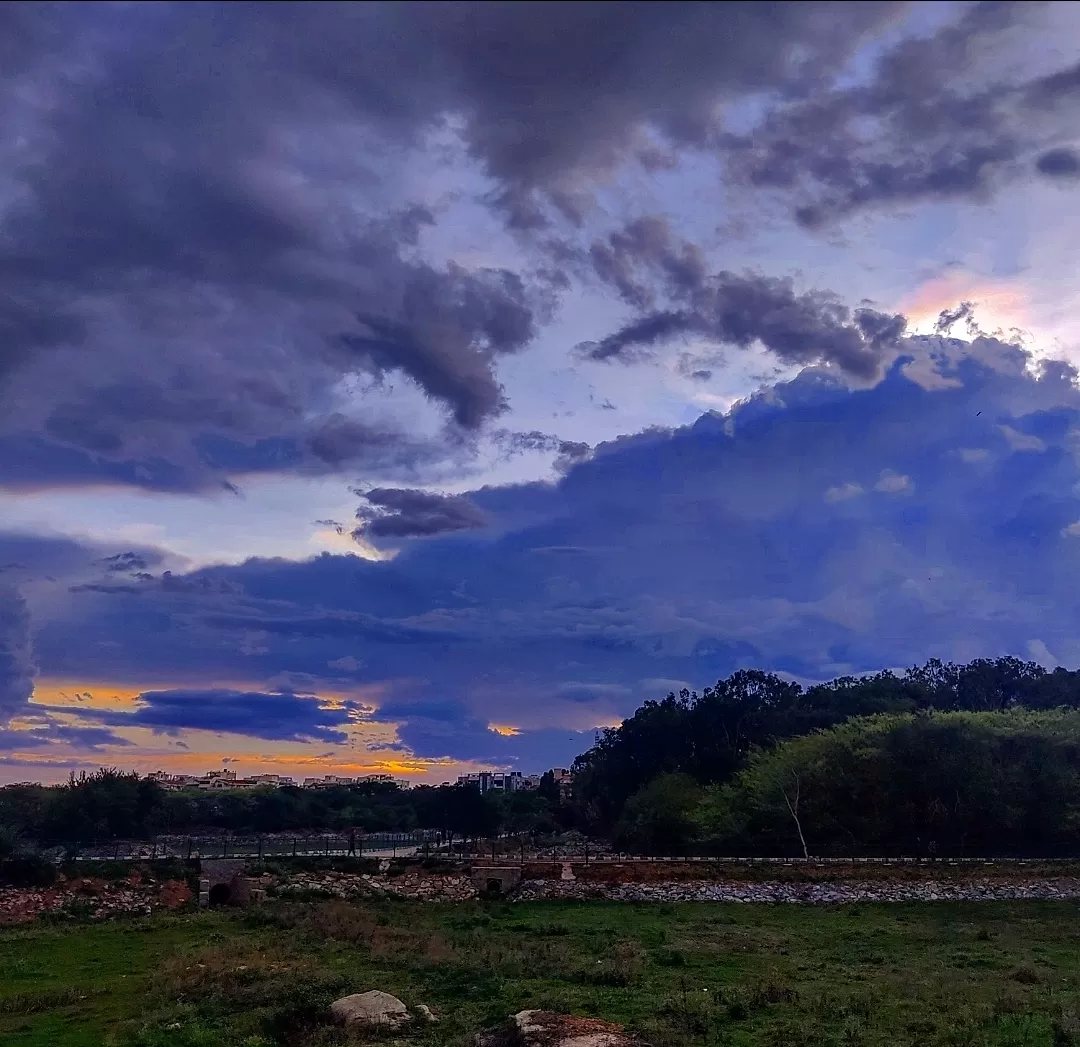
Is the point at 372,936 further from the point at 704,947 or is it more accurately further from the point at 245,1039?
the point at 245,1039

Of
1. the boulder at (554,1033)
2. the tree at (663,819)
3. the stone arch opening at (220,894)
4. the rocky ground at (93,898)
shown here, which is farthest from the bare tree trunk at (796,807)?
the boulder at (554,1033)

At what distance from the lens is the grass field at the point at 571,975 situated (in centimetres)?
1717

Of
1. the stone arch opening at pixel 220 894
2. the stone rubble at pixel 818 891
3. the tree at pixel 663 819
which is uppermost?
the tree at pixel 663 819

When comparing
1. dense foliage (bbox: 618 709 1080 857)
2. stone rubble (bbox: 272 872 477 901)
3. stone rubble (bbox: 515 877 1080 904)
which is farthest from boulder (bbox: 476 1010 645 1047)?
dense foliage (bbox: 618 709 1080 857)

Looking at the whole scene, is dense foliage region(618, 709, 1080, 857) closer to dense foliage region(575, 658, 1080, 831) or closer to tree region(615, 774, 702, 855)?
tree region(615, 774, 702, 855)

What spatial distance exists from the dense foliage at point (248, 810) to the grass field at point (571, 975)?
43.7 m

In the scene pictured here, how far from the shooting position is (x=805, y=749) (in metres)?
58.8

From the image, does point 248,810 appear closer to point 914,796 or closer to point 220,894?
point 220,894

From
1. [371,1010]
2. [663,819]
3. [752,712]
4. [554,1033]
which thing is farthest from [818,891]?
[752,712]

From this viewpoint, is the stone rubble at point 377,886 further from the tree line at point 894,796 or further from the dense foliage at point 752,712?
the dense foliage at point 752,712

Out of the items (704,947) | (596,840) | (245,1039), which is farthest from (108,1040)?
(596,840)

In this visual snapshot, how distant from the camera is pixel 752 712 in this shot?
95500 mm

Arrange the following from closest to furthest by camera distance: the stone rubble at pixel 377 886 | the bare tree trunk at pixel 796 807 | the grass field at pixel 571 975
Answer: the grass field at pixel 571 975, the stone rubble at pixel 377 886, the bare tree trunk at pixel 796 807

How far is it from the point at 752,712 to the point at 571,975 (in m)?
77.0
